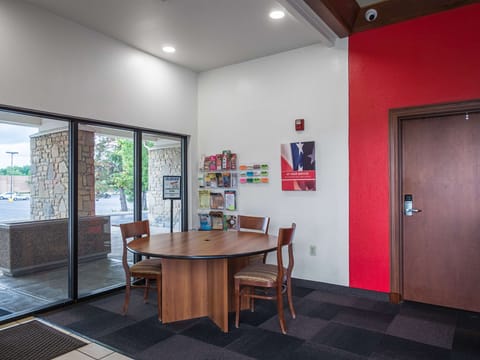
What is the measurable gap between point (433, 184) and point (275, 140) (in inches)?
77.8

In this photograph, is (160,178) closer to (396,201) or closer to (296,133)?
(296,133)

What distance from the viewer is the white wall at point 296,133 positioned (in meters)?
4.17

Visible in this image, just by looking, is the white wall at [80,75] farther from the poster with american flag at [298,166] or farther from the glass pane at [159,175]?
the poster with american flag at [298,166]

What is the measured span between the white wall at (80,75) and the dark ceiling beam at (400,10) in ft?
8.68

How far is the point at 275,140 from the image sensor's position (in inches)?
184

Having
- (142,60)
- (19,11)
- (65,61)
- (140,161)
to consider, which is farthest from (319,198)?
(19,11)

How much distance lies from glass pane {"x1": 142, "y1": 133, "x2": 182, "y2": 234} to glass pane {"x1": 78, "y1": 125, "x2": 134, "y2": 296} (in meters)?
0.24

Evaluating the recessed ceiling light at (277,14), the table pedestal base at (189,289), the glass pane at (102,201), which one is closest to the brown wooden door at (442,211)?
the recessed ceiling light at (277,14)

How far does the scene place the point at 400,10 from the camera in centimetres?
370

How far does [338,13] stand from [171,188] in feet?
9.87

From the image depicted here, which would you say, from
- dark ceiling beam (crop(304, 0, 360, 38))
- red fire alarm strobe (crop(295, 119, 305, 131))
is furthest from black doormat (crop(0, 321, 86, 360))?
dark ceiling beam (crop(304, 0, 360, 38))

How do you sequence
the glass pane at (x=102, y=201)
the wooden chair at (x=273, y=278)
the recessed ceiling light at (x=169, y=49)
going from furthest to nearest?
the recessed ceiling light at (x=169, y=49), the glass pane at (x=102, y=201), the wooden chair at (x=273, y=278)

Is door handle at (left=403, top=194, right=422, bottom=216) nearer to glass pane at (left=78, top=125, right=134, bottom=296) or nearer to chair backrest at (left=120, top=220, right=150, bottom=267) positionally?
chair backrest at (left=120, top=220, right=150, bottom=267)

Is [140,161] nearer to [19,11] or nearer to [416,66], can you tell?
[19,11]
